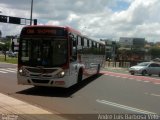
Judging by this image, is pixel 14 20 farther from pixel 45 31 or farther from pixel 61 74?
pixel 61 74

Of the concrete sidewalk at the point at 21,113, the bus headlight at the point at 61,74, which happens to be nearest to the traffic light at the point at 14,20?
the bus headlight at the point at 61,74

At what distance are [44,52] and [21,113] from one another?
6.34m

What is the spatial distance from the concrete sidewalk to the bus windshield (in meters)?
4.26

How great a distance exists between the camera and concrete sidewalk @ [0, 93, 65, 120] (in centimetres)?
981

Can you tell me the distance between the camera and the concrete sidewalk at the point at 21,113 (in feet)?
32.2

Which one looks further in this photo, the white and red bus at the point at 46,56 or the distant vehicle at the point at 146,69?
the distant vehicle at the point at 146,69

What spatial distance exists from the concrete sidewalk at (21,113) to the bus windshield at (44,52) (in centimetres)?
426

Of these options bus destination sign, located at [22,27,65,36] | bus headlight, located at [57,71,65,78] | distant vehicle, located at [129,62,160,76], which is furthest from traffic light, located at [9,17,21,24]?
bus headlight, located at [57,71,65,78]

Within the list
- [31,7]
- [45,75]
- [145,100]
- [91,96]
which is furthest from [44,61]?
[31,7]

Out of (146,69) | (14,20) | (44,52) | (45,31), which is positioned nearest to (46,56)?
(44,52)

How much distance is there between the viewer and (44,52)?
16438 mm

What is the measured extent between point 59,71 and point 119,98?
276cm

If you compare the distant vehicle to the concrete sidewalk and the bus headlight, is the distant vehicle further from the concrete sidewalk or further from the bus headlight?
the concrete sidewalk

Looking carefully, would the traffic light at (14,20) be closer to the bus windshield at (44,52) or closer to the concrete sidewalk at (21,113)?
the bus windshield at (44,52)
